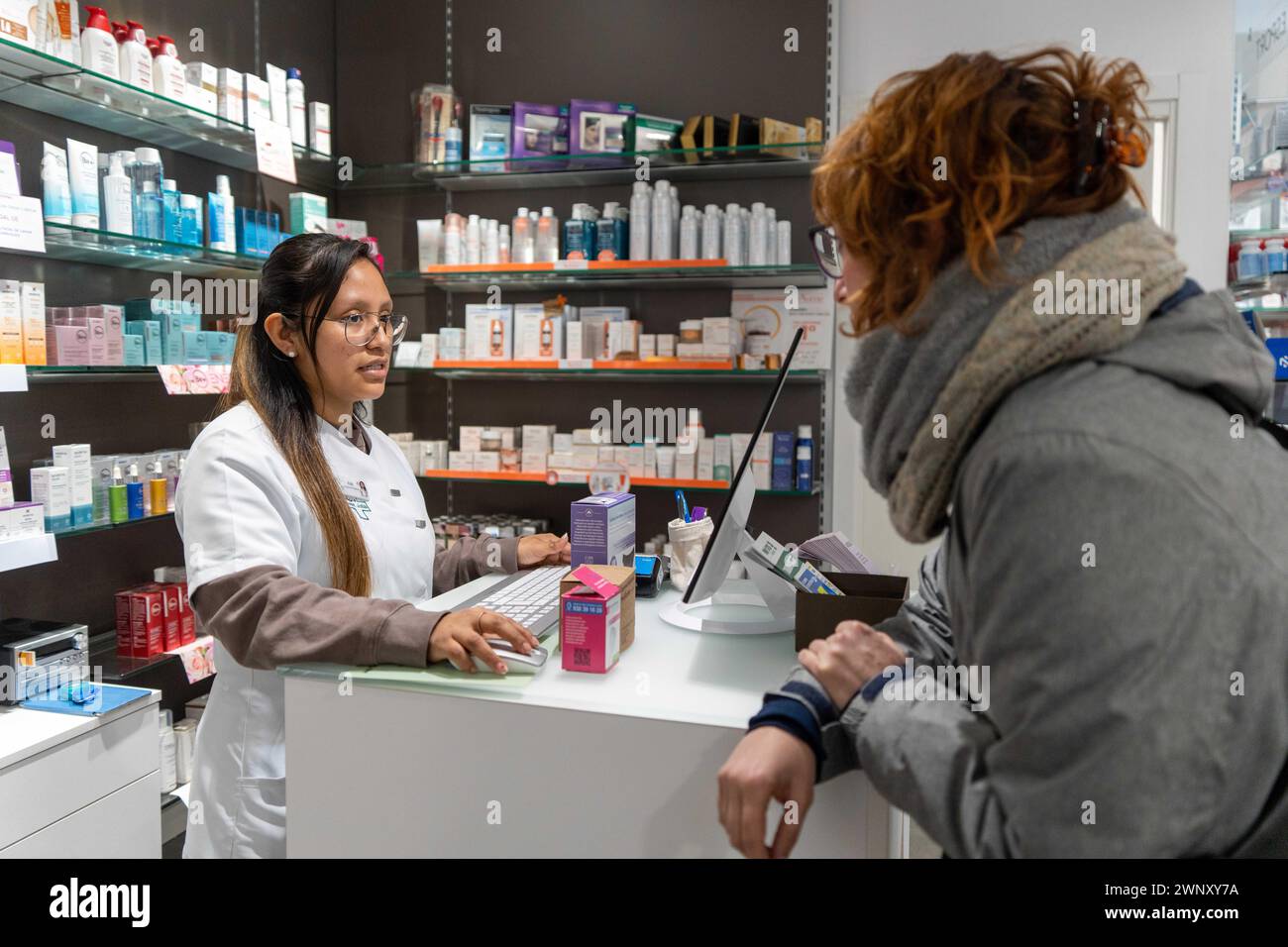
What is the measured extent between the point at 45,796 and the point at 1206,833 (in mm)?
2400

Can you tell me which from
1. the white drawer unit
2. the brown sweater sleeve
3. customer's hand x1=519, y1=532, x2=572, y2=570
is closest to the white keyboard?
customer's hand x1=519, y1=532, x2=572, y2=570

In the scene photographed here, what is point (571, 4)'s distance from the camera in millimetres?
3797

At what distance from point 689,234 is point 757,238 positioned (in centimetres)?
26

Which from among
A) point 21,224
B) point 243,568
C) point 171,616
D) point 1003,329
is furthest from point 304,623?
point 171,616

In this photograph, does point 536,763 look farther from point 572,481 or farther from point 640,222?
point 640,222

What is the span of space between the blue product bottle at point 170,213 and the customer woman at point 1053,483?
2480 mm

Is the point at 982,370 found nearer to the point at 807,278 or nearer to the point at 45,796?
the point at 45,796

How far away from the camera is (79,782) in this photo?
2.25 meters

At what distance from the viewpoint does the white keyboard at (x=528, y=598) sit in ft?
4.95

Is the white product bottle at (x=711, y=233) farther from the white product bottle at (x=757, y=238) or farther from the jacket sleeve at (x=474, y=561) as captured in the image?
the jacket sleeve at (x=474, y=561)

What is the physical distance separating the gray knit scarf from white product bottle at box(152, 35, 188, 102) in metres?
2.74

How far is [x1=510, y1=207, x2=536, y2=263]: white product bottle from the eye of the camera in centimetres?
368
